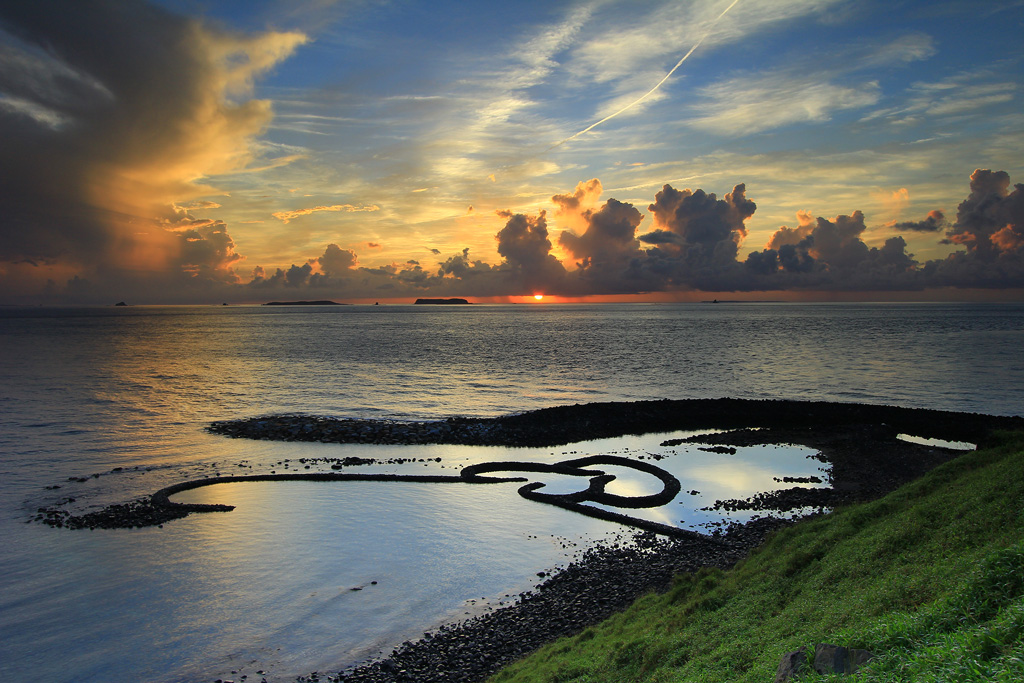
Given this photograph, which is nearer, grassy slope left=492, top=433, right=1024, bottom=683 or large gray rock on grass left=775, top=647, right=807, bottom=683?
grassy slope left=492, top=433, right=1024, bottom=683

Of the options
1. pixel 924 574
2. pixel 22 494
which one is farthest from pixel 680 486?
pixel 22 494

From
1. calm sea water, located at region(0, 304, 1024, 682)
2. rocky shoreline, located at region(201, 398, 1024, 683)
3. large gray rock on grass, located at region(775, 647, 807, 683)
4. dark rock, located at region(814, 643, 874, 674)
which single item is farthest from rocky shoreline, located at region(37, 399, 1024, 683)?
dark rock, located at region(814, 643, 874, 674)

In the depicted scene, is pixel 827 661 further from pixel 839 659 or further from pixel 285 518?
pixel 285 518

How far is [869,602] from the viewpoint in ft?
34.1

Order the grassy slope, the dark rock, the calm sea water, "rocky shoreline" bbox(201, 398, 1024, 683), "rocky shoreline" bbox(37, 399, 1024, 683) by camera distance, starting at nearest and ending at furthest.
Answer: the grassy slope < the dark rock < "rocky shoreline" bbox(201, 398, 1024, 683) < "rocky shoreline" bbox(37, 399, 1024, 683) < the calm sea water

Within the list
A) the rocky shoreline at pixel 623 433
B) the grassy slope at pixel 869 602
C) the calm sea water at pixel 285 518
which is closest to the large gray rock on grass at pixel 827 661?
the grassy slope at pixel 869 602

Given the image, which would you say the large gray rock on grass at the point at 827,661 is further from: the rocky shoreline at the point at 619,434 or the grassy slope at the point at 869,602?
the rocky shoreline at the point at 619,434

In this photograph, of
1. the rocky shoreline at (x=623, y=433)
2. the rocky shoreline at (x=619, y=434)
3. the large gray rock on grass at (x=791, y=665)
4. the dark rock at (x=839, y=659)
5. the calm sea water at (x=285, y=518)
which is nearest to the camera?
the dark rock at (x=839, y=659)

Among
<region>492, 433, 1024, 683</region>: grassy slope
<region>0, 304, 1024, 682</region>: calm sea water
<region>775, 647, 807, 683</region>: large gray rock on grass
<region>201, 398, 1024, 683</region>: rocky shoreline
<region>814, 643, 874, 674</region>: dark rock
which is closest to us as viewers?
<region>492, 433, 1024, 683</region>: grassy slope

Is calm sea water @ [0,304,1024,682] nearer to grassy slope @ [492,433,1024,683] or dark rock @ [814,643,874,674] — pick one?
grassy slope @ [492,433,1024,683]

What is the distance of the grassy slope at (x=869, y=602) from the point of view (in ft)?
25.1

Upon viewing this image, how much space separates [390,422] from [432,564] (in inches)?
1089

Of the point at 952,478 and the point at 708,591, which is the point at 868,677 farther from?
the point at 952,478

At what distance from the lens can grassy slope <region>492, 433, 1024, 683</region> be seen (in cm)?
766
